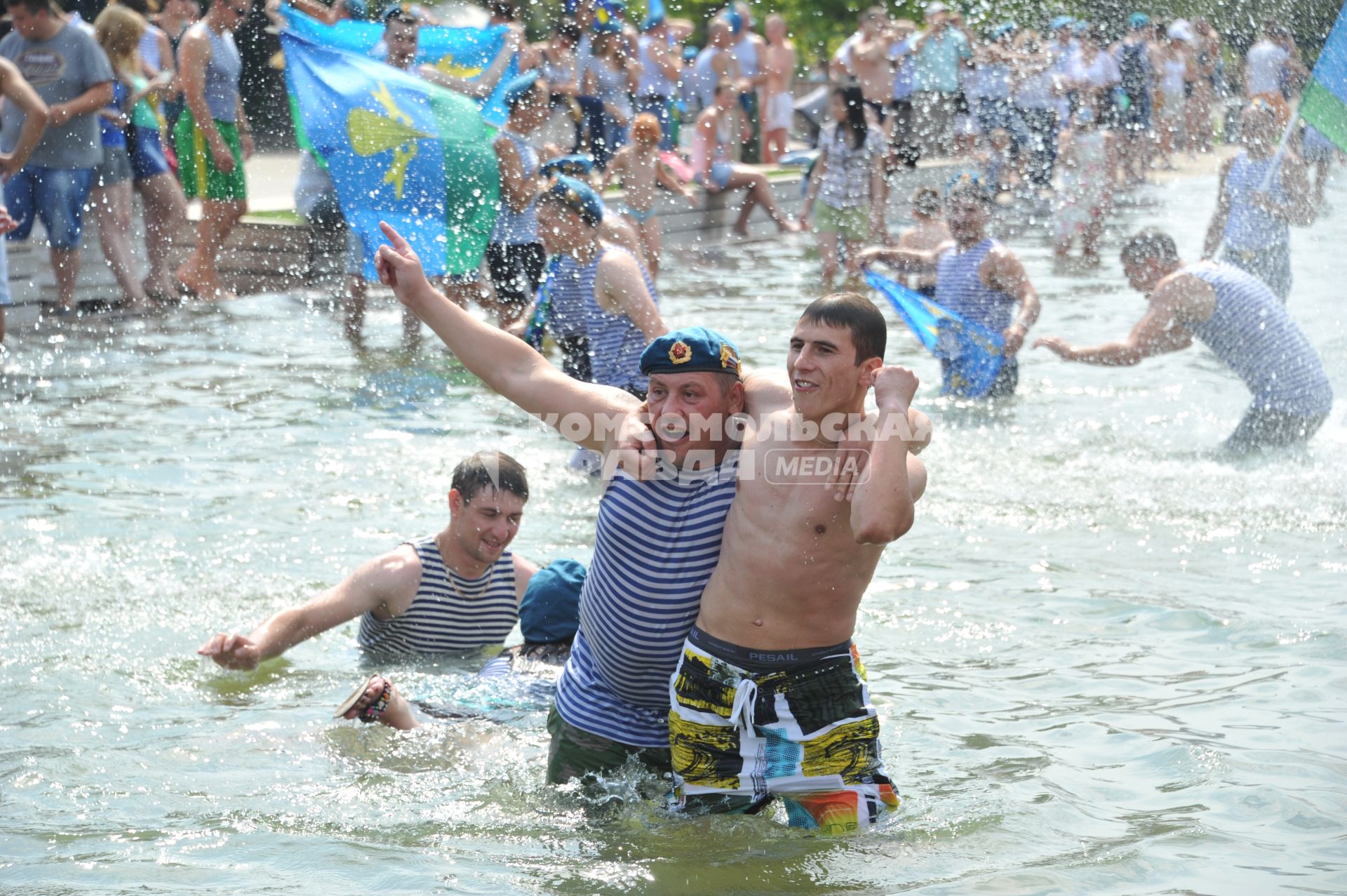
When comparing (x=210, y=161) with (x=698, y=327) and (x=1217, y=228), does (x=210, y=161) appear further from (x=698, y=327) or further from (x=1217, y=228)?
(x=698, y=327)

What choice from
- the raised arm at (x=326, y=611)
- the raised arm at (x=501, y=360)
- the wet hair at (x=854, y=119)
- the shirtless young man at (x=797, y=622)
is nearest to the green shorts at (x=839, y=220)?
the wet hair at (x=854, y=119)

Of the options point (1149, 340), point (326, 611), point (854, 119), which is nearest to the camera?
point (326, 611)

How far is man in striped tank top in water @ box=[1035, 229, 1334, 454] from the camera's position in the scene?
854 cm

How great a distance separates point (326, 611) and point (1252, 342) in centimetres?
553

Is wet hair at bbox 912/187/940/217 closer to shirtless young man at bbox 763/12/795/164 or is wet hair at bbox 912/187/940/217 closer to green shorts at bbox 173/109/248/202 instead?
green shorts at bbox 173/109/248/202

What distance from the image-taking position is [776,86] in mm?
18531

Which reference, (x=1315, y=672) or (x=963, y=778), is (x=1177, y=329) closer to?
(x=1315, y=672)

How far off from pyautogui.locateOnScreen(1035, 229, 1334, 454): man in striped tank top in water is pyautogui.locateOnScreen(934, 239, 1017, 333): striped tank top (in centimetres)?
140

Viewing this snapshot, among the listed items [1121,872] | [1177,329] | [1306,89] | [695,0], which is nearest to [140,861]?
[1121,872]

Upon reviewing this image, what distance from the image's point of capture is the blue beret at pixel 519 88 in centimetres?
1112

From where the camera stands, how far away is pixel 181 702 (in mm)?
5449

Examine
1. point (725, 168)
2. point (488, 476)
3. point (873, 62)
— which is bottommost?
point (488, 476)

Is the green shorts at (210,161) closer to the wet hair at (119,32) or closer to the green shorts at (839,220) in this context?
the wet hair at (119,32)

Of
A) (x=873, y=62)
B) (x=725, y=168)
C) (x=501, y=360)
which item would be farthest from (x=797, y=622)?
(x=873, y=62)
